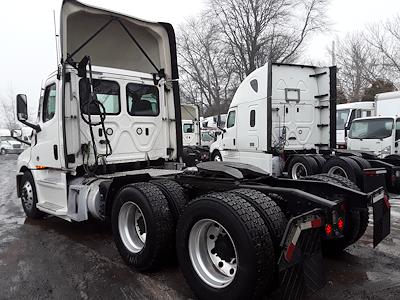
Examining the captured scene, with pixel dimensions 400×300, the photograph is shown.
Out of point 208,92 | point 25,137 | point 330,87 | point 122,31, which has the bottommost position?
point 25,137

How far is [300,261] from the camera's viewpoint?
9.43 feet

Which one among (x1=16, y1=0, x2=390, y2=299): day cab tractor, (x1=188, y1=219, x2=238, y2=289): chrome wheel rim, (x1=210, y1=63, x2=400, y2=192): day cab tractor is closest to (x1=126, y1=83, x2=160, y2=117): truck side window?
(x1=16, y1=0, x2=390, y2=299): day cab tractor

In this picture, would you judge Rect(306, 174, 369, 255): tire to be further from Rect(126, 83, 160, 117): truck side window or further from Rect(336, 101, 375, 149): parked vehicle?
Rect(336, 101, 375, 149): parked vehicle

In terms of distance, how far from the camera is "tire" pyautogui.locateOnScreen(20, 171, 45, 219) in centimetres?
648

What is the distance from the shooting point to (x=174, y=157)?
6.70m

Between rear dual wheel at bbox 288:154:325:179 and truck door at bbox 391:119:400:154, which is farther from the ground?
truck door at bbox 391:119:400:154

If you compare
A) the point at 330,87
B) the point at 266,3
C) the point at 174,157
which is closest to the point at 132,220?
the point at 174,157

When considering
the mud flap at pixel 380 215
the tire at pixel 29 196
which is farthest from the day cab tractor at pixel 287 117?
the tire at pixel 29 196

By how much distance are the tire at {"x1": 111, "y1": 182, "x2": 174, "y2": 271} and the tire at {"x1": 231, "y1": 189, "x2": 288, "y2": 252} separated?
1020mm

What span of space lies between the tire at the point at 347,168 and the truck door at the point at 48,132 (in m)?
5.57

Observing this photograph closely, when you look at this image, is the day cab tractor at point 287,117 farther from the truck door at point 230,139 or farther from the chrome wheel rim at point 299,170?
the truck door at point 230,139

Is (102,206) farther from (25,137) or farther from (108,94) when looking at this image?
(25,137)

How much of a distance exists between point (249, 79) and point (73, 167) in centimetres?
637

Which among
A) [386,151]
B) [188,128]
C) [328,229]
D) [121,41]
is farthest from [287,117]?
[188,128]
